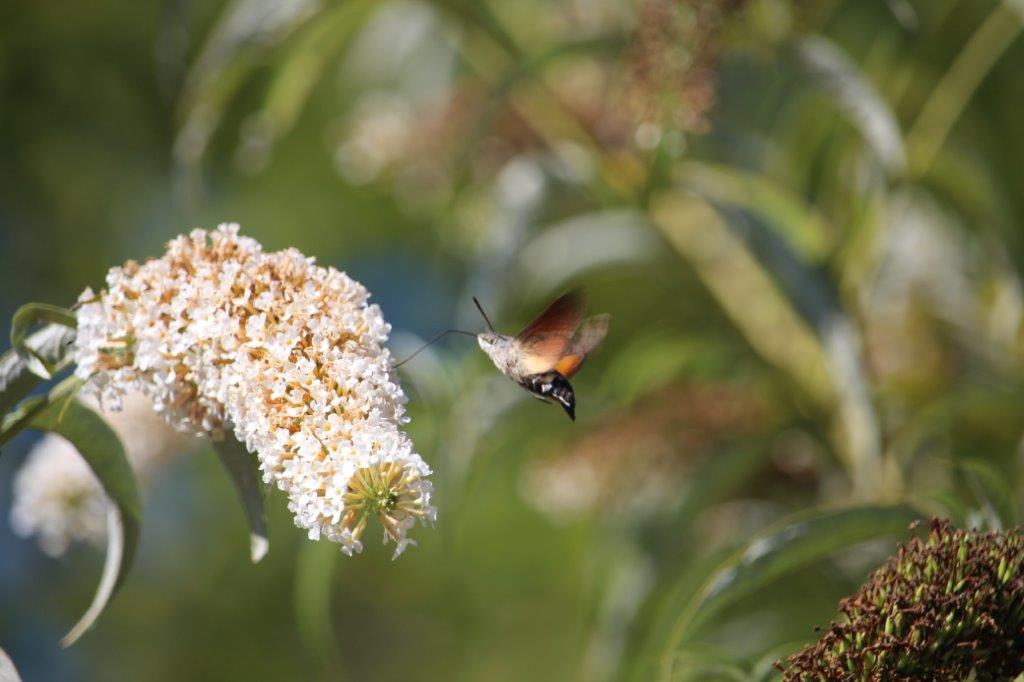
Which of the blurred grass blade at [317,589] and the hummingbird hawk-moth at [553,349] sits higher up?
the hummingbird hawk-moth at [553,349]

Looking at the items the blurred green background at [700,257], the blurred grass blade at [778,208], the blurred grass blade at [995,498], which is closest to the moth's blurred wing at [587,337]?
the blurred green background at [700,257]

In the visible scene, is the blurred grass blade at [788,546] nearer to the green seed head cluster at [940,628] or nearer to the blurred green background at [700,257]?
the blurred green background at [700,257]

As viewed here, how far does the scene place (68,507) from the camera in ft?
2.91

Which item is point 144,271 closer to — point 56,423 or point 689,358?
point 56,423

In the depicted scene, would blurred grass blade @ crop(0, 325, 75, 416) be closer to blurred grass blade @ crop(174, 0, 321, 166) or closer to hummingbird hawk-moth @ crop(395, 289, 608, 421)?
hummingbird hawk-moth @ crop(395, 289, 608, 421)

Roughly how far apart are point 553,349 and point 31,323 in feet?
0.93

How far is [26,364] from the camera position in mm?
595

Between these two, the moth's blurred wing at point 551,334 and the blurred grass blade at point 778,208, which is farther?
the blurred grass blade at point 778,208

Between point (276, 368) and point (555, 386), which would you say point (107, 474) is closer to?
point (276, 368)

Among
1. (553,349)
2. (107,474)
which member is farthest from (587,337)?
(107,474)

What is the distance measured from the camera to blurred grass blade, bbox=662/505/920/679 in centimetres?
68

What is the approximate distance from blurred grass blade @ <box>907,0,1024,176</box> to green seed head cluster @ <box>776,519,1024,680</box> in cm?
52

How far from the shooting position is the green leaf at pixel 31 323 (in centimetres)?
58

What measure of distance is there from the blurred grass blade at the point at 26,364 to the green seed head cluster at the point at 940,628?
1.33 feet
